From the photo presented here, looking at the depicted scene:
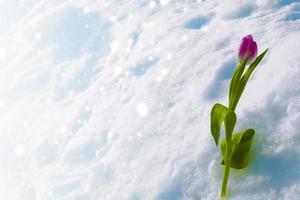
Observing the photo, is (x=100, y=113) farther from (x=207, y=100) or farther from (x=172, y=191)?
(x=172, y=191)

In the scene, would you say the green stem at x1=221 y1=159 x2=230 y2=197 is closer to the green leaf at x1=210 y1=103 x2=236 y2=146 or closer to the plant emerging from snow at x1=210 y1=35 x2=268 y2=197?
the plant emerging from snow at x1=210 y1=35 x2=268 y2=197

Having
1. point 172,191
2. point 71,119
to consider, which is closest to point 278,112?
point 172,191

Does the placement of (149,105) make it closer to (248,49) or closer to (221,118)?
(221,118)

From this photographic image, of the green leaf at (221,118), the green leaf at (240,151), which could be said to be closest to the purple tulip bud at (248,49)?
the green leaf at (221,118)

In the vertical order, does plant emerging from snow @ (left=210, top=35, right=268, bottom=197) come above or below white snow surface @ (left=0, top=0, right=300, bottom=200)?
above

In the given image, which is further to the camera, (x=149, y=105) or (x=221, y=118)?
(x=149, y=105)

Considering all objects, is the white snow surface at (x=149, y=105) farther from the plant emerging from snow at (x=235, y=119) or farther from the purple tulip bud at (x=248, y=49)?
the purple tulip bud at (x=248, y=49)

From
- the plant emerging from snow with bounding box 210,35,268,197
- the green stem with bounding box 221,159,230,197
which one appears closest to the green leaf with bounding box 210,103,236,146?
the plant emerging from snow with bounding box 210,35,268,197

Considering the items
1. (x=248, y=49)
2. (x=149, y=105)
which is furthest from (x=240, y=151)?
(x=149, y=105)
